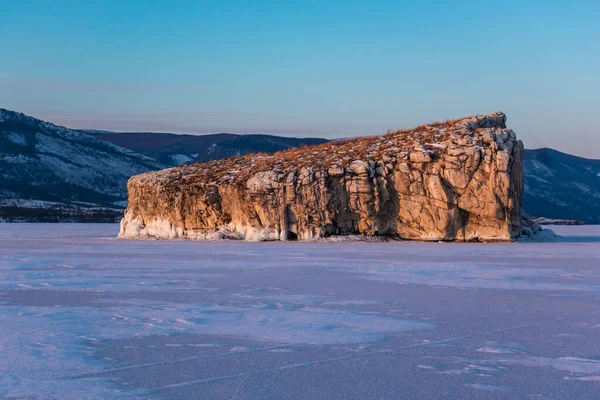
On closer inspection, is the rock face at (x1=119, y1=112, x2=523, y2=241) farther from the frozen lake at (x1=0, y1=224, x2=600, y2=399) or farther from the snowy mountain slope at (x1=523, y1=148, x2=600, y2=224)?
the snowy mountain slope at (x1=523, y1=148, x2=600, y2=224)

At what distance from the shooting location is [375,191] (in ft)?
107

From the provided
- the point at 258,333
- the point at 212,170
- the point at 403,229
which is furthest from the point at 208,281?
the point at 212,170

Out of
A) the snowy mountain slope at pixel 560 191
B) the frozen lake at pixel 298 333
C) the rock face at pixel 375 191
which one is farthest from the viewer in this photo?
the snowy mountain slope at pixel 560 191

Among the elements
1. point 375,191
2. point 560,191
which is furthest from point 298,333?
point 560,191

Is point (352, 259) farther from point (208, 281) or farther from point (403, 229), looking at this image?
point (403, 229)

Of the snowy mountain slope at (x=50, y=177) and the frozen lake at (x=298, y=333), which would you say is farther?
the snowy mountain slope at (x=50, y=177)

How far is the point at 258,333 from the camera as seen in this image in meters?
9.20

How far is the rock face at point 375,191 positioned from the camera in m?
31.5

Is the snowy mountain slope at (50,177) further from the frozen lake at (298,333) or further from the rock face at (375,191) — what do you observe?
the frozen lake at (298,333)

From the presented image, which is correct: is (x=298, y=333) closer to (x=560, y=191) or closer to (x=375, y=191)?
(x=375, y=191)

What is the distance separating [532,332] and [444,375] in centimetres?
270

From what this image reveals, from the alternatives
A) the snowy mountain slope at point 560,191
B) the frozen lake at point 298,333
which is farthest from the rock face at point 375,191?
the snowy mountain slope at point 560,191

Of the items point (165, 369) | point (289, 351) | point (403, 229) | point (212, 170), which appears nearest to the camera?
point (165, 369)

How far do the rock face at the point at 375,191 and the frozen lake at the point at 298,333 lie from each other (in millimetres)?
14071
